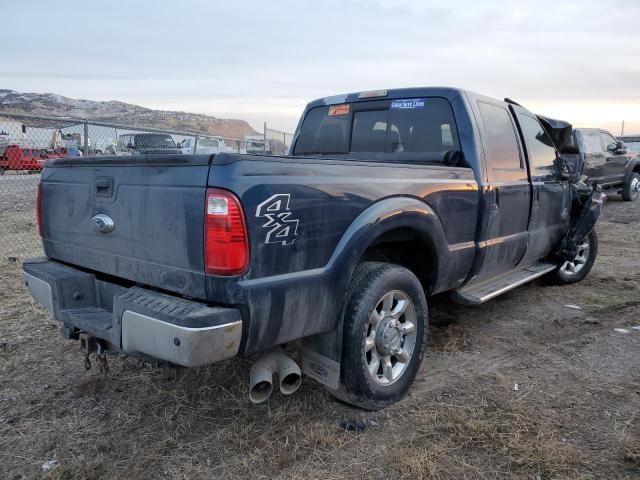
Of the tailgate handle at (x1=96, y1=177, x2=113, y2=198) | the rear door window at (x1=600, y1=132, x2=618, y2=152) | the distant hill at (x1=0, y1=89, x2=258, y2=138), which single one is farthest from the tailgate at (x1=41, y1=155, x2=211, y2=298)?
the distant hill at (x1=0, y1=89, x2=258, y2=138)

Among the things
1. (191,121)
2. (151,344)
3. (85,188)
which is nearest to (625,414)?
(151,344)

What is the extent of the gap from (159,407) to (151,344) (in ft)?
3.43

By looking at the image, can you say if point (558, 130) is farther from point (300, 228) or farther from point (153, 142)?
point (153, 142)

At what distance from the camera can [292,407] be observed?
9.92 feet

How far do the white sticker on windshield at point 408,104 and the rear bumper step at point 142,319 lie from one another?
2.60m

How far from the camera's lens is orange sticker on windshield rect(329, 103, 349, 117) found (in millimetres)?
4531

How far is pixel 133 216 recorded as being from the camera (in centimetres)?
254

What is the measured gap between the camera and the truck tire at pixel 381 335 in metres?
2.79

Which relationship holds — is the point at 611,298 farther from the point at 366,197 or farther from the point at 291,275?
the point at 291,275

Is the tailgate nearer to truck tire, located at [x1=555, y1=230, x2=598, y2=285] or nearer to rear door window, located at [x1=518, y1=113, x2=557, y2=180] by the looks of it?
rear door window, located at [x1=518, y1=113, x2=557, y2=180]

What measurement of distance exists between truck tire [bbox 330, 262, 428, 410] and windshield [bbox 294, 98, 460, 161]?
1257mm

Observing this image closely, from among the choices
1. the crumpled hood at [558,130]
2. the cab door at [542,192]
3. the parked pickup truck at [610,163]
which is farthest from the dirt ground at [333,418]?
the parked pickup truck at [610,163]

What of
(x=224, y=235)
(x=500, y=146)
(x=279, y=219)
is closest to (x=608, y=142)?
(x=500, y=146)

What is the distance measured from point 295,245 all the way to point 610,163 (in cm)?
1301
